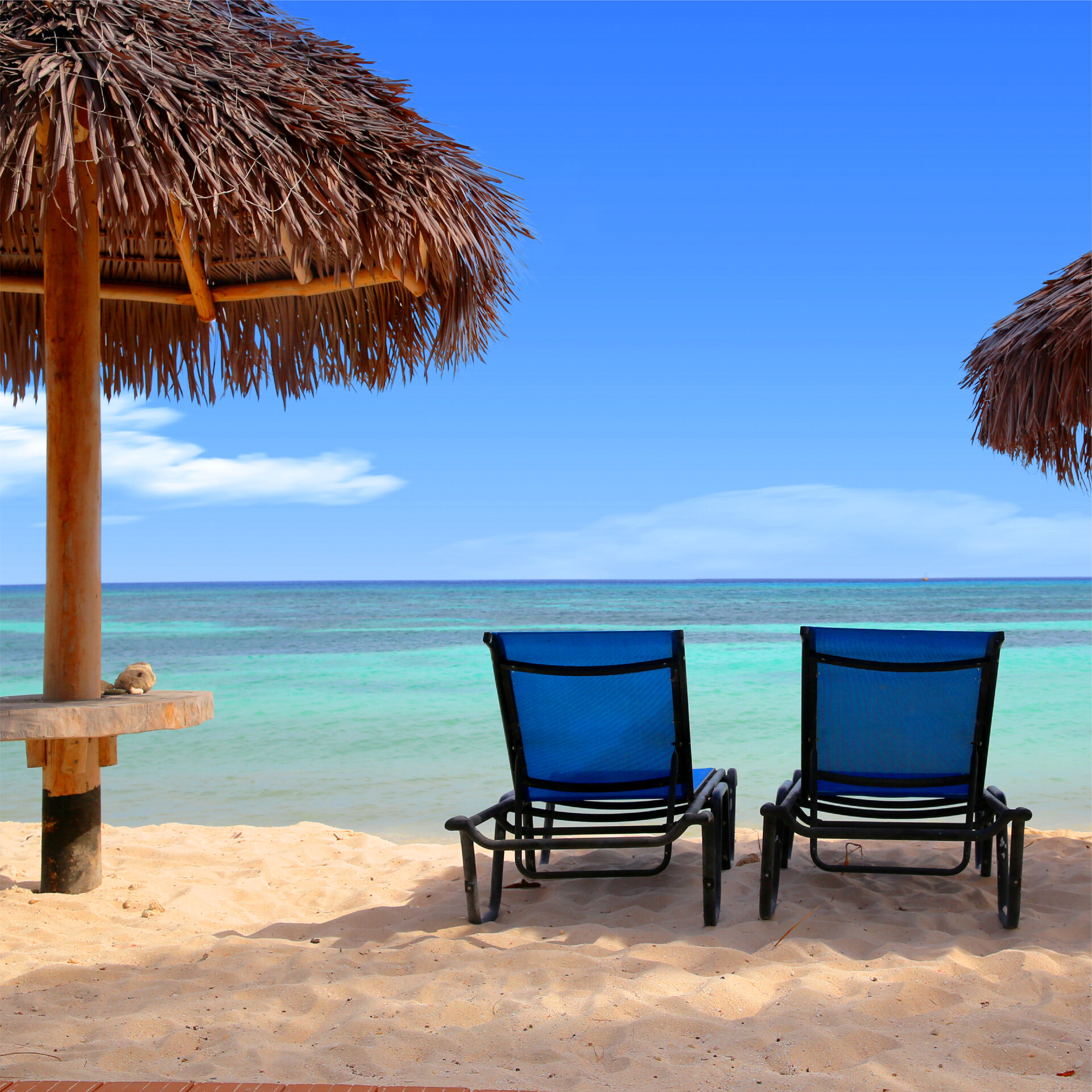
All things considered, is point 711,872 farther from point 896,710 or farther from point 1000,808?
point 1000,808

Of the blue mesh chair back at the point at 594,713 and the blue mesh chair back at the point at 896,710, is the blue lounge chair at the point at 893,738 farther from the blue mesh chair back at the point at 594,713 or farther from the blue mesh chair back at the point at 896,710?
the blue mesh chair back at the point at 594,713

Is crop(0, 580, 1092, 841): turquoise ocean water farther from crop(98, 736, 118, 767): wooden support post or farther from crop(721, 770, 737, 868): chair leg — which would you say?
crop(98, 736, 118, 767): wooden support post

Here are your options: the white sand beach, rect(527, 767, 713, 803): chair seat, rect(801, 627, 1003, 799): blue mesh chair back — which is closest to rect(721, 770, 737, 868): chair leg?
the white sand beach

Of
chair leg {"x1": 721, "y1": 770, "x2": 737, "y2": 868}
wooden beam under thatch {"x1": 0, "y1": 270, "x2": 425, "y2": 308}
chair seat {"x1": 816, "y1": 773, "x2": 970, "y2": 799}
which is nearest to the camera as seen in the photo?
chair seat {"x1": 816, "y1": 773, "x2": 970, "y2": 799}

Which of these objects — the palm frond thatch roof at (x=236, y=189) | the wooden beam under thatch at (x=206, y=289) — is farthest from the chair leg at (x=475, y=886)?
the wooden beam under thatch at (x=206, y=289)

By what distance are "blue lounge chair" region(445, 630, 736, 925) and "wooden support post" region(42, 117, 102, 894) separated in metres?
1.42

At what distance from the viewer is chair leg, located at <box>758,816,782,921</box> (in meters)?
2.78

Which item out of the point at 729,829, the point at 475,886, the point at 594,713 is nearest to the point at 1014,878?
the point at 729,829

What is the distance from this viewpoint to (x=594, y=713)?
9.57 feet

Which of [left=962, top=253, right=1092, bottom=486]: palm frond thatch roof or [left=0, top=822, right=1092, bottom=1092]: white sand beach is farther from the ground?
[left=962, top=253, right=1092, bottom=486]: palm frond thatch roof

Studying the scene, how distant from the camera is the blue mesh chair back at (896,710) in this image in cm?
285

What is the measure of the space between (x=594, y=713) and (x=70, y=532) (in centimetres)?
189

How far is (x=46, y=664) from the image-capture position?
10.7 ft

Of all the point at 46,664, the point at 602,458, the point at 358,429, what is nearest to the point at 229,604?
the point at 358,429
